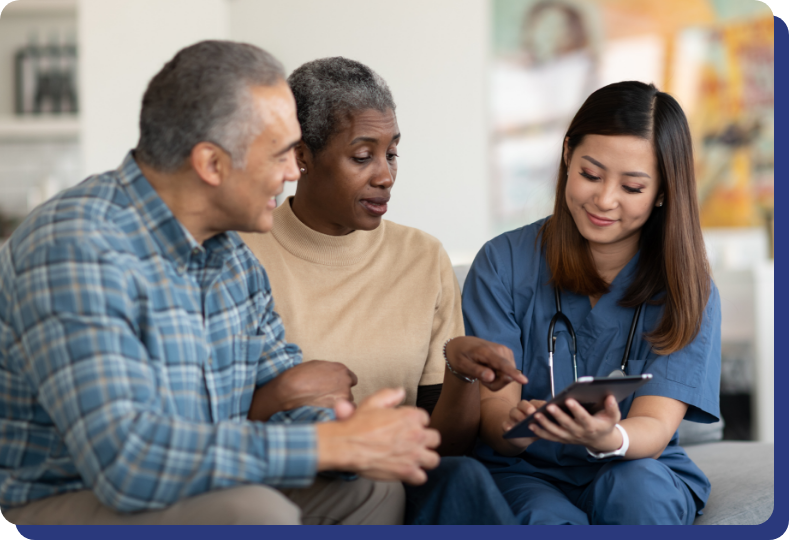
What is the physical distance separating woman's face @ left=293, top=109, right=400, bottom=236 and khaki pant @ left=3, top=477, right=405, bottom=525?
0.56 meters

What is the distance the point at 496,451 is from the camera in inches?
61.5

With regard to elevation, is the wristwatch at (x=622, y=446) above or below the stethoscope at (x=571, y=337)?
below

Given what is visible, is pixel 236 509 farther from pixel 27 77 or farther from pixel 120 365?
pixel 27 77

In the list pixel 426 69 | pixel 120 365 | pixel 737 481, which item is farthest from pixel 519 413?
pixel 426 69

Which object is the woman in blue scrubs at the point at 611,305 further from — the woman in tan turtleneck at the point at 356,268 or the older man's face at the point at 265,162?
the older man's face at the point at 265,162

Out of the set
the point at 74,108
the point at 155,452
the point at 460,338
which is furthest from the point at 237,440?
the point at 74,108

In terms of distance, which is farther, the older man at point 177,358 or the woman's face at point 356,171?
the woman's face at point 356,171

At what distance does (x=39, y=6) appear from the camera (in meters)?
3.56

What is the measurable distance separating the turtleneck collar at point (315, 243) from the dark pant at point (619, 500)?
0.60 meters

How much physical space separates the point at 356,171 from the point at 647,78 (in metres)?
3.27

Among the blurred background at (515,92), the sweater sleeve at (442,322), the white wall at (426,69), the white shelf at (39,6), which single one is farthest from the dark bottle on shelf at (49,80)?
the sweater sleeve at (442,322)

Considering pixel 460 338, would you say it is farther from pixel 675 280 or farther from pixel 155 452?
pixel 155 452

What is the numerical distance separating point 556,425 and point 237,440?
1.90ft

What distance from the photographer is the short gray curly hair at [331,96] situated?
1553mm
